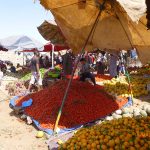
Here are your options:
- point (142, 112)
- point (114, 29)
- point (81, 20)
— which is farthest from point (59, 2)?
point (142, 112)

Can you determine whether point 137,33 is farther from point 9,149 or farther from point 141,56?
point 9,149

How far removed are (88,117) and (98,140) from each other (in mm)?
3508

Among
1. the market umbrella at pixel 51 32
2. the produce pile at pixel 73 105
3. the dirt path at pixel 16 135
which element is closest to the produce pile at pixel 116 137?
the dirt path at pixel 16 135

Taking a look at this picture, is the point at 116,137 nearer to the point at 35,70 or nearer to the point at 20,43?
the point at 35,70

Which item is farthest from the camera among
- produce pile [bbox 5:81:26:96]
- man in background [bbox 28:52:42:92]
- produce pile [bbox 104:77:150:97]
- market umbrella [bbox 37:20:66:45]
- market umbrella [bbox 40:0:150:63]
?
produce pile [bbox 5:81:26:96]

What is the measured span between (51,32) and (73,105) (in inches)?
233

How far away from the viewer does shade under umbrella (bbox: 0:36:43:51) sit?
30.3 metres

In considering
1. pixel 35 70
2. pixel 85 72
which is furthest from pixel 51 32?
pixel 85 72

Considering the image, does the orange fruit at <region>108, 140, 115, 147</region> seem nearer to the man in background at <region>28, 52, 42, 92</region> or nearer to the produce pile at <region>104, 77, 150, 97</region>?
the produce pile at <region>104, 77, 150, 97</region>

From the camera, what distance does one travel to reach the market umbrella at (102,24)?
951cm

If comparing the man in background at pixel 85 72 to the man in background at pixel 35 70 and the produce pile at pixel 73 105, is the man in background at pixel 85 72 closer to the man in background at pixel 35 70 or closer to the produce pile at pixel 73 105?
the man in background at pixel 35 70

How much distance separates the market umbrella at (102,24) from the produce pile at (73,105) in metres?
1.59

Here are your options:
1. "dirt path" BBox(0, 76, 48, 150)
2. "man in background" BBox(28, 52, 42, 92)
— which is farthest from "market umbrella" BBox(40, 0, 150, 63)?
"dirt path" BBox(0, 76, 48, 150)

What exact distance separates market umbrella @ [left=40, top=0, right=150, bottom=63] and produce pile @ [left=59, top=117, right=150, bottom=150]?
119 inches
